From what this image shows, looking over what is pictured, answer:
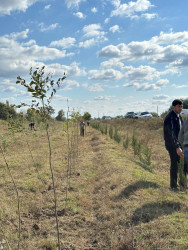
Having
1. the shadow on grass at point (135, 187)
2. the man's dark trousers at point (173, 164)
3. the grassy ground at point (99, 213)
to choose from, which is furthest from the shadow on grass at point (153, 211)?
the man's dark trousers at point (173, 164)

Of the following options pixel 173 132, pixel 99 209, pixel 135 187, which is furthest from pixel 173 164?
pixel 99 209

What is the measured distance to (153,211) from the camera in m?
3.68

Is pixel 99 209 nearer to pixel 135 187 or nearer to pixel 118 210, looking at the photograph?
pixel 118 210

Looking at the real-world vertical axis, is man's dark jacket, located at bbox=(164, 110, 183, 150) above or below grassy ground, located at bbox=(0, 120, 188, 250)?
above

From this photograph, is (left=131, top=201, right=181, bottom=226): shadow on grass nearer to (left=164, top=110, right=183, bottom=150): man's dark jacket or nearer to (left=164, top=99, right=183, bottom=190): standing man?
(left=164, top=99, right=183, bottom=190): standing man

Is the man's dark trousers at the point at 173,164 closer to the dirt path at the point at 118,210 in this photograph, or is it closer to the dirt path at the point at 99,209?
the dirt path at the point at 118,210

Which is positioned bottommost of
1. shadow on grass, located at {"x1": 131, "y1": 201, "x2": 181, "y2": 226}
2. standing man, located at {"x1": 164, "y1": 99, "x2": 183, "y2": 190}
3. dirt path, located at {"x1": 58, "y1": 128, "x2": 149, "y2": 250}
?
dirt path, located at {"x1": 58, "y1": 128, "x2": 149, "y2": 250}

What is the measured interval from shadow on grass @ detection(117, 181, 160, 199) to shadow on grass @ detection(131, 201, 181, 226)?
2.20 ft

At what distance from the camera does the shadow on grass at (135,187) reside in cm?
460

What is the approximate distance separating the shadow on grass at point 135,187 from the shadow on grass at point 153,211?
671 millimetres

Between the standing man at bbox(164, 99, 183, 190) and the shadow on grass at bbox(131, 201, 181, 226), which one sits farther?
the standing man at bbox(164, 99, 183, 190)

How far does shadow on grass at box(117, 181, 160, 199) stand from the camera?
4.60m

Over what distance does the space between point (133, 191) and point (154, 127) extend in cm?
1925

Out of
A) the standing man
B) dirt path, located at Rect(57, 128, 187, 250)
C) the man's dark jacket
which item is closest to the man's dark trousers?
the standing man
